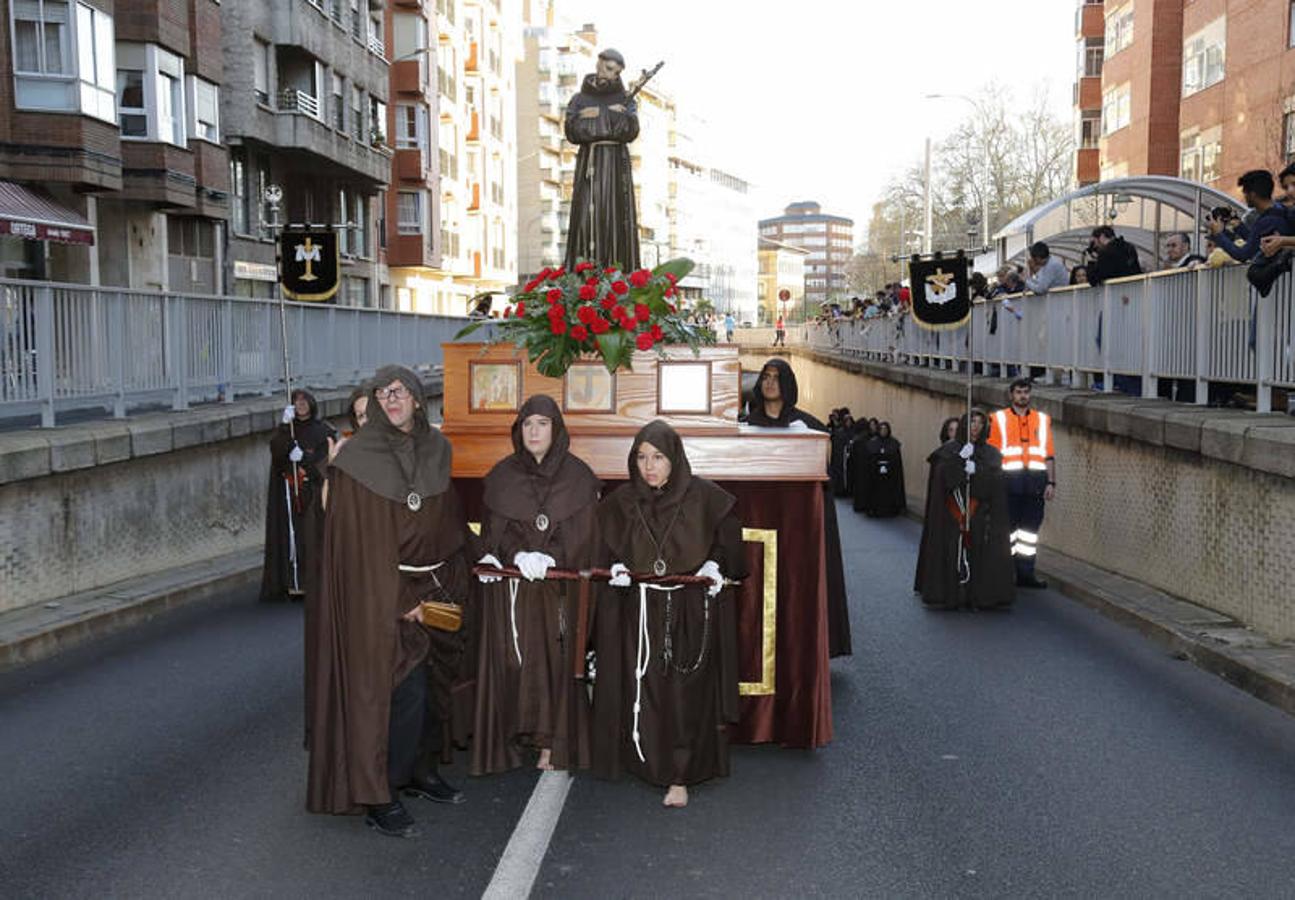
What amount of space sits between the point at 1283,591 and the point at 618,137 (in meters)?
5.51

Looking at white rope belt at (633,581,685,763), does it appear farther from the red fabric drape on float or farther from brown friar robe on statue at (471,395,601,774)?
the red fabric drape on float

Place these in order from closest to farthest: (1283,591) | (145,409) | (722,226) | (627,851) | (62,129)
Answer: (627,851), (1283,591), (145,409), (62,129), (722,226)

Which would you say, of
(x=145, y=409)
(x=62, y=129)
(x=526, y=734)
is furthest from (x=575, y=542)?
(x=62, y=129)

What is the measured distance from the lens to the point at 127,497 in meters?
12.2

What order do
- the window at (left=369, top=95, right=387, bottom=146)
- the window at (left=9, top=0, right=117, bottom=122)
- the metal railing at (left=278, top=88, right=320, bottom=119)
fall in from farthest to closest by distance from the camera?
the window at (left=369, top=95, right=387, bottom=146), the metal railing at (left=278, top=88, right=320, bottom=119), the window at (left=9, top=0, right=117, bottom=122)

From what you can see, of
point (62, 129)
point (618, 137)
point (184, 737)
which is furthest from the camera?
point (62, 129)

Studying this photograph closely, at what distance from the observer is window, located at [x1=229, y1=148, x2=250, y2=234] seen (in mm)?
37719

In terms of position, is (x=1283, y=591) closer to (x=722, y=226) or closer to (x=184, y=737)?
(x=184, y=737)

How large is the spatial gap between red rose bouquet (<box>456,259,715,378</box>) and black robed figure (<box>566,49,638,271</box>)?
2.58 metres

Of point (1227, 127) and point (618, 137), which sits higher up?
point (1227, 127)

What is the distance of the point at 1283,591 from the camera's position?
927 cm

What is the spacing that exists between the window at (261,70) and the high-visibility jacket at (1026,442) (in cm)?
3049

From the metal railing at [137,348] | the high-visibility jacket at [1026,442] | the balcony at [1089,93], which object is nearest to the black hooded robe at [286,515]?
the metal railing at [137,348]

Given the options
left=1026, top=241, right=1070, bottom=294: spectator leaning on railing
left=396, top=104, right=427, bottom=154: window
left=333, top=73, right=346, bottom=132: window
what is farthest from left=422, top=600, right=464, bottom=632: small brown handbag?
left=396, top=104, right=427, bottom=154: window
